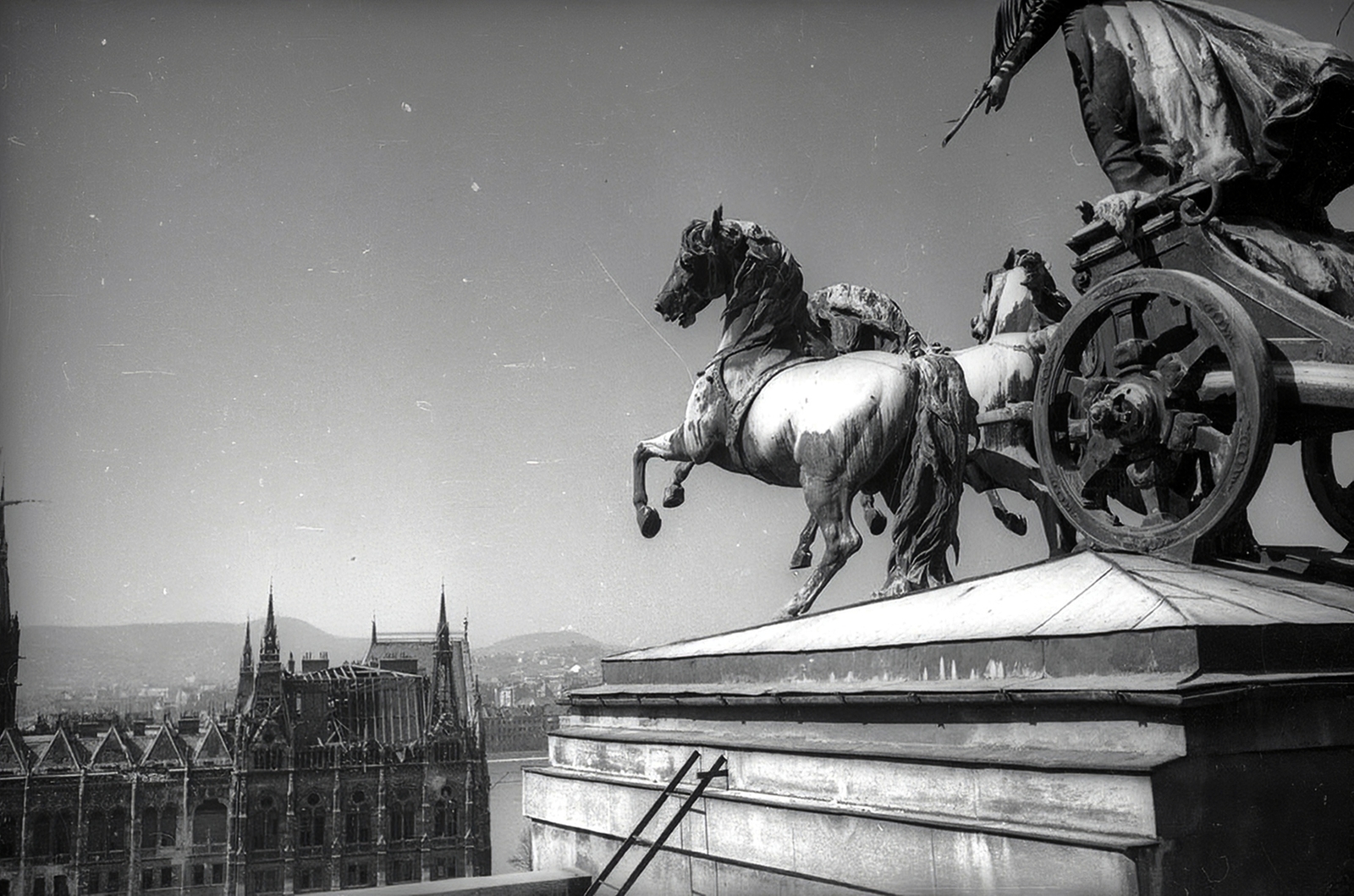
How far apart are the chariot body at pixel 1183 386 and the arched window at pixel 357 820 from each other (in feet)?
267

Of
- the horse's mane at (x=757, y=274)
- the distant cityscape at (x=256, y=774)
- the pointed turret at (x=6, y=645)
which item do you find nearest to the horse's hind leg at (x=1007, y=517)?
the horse's mane at (x=757, y=274)

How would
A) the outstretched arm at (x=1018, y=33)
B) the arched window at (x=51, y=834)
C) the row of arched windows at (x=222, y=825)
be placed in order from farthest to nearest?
the row of arched windows at (x=222, y=825), the arched window at (x=51, y=834), the outstretched arm at (x=1018, y=33)

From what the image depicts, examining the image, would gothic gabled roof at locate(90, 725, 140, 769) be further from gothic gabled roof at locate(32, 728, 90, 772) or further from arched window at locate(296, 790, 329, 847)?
arched window at locate(296, 790, 329, 847)

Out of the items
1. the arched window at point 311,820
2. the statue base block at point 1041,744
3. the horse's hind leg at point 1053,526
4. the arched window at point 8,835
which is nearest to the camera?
the statue base block at point 1041,744

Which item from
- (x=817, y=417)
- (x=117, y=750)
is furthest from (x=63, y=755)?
(x=817, y=417)

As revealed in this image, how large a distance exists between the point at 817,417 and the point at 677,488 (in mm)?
1343

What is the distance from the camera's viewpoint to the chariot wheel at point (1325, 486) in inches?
181

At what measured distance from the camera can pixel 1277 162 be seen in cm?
432

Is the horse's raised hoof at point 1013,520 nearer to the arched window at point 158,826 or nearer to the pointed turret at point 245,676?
the arched window at point 158,826

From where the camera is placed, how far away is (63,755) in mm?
70750

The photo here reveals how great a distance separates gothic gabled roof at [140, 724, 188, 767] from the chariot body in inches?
3082

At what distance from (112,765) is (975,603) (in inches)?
3082

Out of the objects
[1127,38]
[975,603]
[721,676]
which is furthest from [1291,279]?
[721,676]

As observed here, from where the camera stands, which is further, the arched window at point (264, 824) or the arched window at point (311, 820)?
the arched window at point (311, 820)
